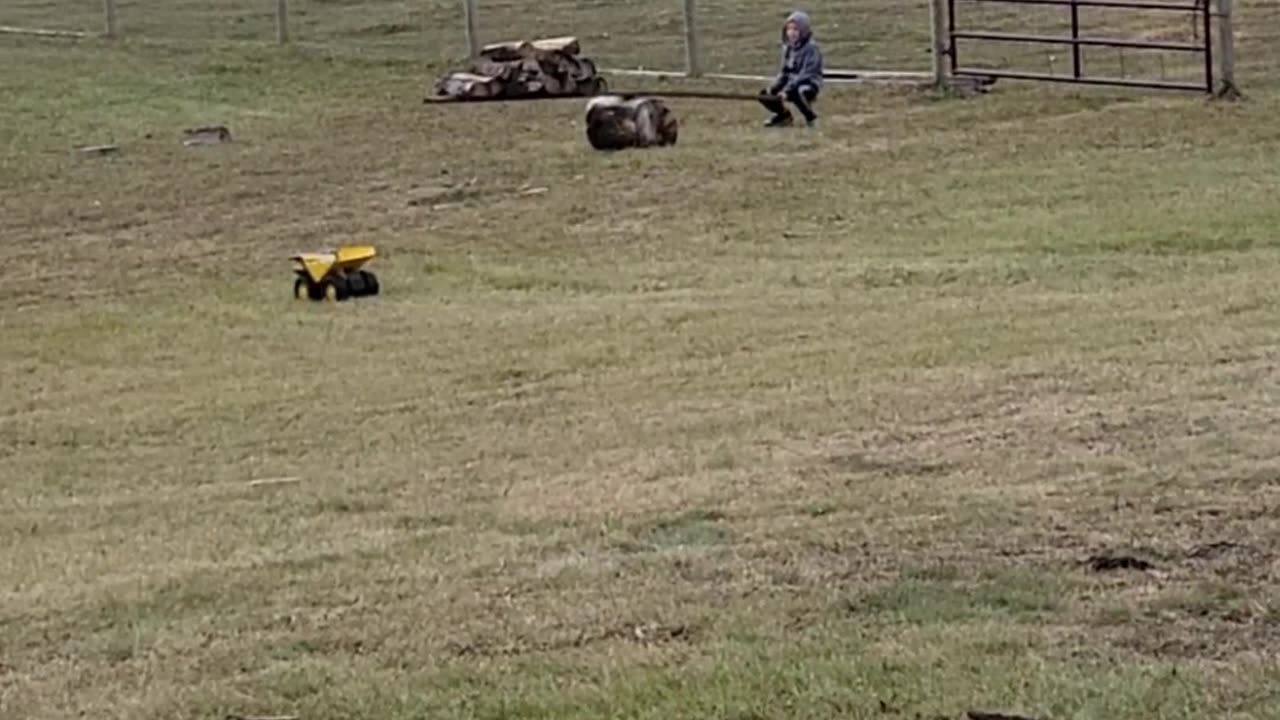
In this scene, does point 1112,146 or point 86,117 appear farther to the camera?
point 86,117

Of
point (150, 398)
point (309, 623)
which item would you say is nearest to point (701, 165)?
point (150, 398)

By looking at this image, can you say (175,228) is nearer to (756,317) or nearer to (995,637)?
(756,317)

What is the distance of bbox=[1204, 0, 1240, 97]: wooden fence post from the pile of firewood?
6.11 metres

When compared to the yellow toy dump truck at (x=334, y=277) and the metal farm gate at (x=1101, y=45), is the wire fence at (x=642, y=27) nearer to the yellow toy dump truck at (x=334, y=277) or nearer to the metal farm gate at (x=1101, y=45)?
Result: the metal farm gate at (x=1101, y=45)

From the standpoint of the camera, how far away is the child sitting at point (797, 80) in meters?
22.0

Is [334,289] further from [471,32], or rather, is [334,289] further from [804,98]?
[471,32]

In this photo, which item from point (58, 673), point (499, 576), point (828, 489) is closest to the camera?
point (58, 673)

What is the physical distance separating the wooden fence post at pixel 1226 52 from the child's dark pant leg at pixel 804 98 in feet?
11.0

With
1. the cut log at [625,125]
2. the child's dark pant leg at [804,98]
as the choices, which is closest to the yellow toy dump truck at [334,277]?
the cut log at [625,125]

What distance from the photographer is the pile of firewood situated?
976 inches

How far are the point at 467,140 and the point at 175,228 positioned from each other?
4502 mm

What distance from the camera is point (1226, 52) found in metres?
21.5

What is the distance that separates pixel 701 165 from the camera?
19.5 m

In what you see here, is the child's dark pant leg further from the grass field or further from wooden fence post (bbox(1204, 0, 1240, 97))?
wooden fence post (bbox(1204, 0, 1240, 97))
